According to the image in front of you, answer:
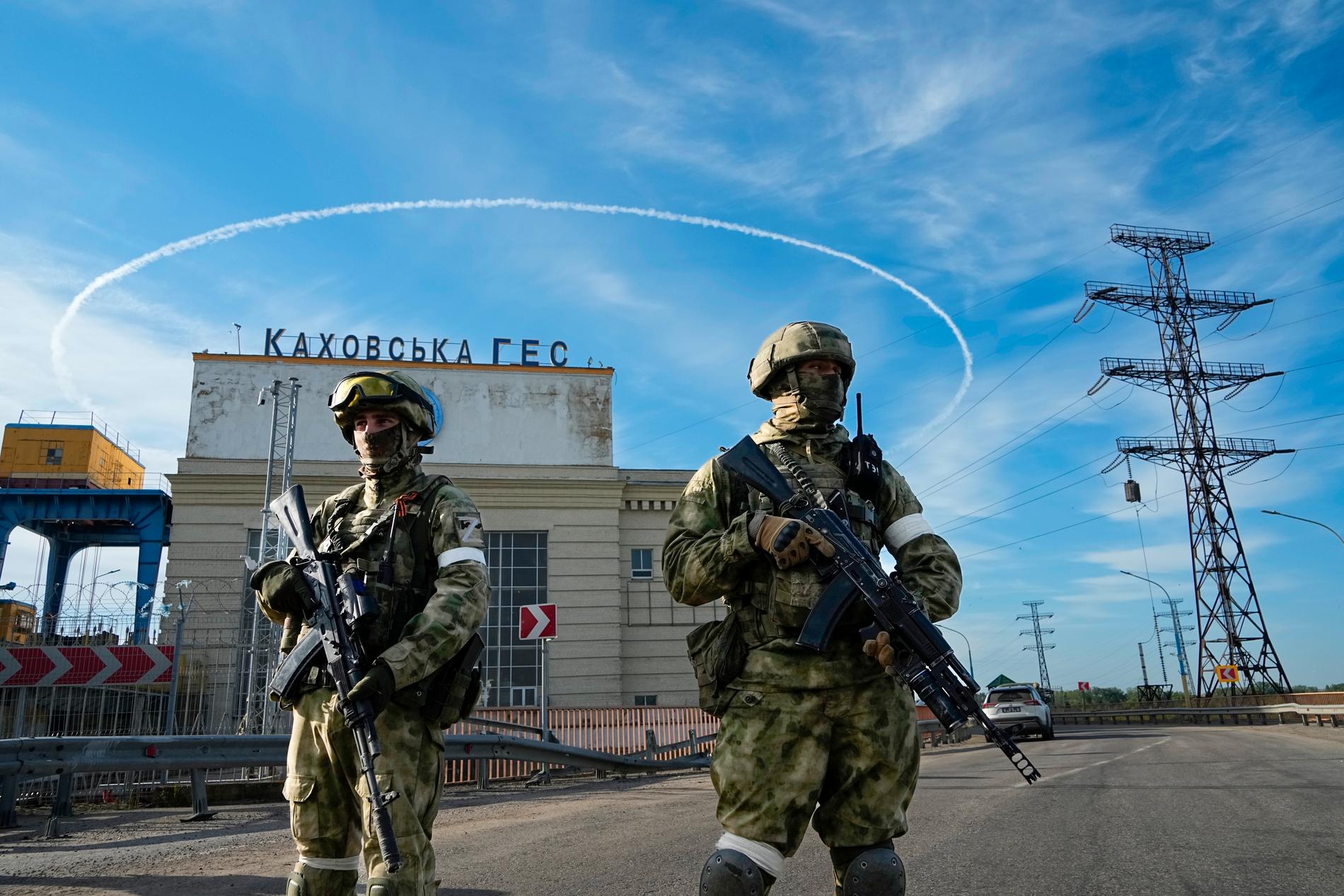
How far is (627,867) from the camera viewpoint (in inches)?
222

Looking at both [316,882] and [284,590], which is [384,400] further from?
[316,882]

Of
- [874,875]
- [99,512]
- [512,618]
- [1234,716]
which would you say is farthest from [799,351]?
[1234,716]

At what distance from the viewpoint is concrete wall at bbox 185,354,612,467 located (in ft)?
91.8

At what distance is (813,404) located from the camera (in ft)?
11.1

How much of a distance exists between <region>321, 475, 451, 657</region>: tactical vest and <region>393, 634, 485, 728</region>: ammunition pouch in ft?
0.70

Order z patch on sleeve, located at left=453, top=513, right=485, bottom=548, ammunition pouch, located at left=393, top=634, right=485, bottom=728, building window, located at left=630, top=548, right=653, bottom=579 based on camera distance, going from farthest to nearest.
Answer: building window, located at left=630, top=548, right=653, bottom=579
z patch on sleeve, located at left=453, top=513, right=485, bottom=548
ammunition pouch, located at left=393, top=634, right=485, bottom=728

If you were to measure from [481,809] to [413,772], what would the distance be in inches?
261

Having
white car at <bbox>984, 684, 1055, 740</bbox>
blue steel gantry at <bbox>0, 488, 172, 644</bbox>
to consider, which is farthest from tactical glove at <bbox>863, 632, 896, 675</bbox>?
blue steel gantry at <bbox>0, 488, 172, 644</bbox>

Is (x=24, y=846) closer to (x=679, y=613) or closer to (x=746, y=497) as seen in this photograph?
(x=746, y=497)

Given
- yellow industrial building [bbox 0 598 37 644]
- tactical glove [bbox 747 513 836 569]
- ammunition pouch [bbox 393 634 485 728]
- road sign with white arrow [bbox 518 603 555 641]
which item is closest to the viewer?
tactical glove [bbox 747 513 836 569]

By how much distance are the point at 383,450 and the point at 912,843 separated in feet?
14.8

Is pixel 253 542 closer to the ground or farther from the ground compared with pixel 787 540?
farther from the ground

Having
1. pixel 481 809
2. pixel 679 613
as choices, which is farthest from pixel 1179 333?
pixel 481 809

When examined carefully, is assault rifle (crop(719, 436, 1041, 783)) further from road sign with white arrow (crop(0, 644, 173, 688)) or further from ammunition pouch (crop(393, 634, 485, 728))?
road sign with white arrow (crop(0, 644, 173, 688))
